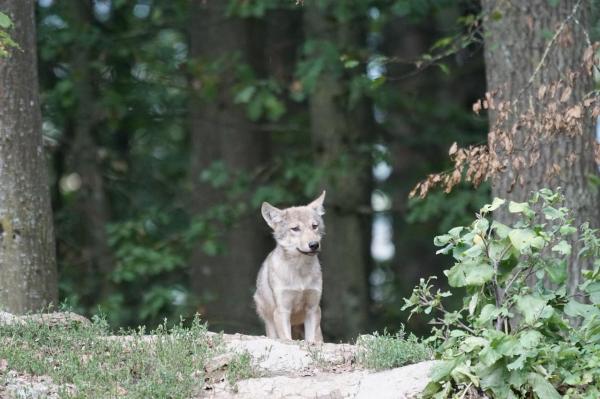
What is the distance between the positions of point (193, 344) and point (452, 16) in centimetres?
1564

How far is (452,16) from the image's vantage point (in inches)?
915

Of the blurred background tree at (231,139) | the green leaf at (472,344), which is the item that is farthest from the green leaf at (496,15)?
the green leaf at (472,344)

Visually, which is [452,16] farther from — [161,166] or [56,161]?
[56,161]

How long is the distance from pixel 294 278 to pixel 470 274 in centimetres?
396

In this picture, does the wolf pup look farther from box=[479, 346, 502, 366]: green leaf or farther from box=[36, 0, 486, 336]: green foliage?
box=[36, 0, 486, 336]: green foliage

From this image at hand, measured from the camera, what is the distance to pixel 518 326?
25.6 feet

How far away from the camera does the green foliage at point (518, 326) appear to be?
7500 millimetres

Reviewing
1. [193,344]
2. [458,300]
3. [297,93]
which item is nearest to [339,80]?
[297,93]

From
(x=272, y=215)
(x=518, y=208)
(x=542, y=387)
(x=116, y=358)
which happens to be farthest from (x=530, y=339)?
(x=272, y=215)

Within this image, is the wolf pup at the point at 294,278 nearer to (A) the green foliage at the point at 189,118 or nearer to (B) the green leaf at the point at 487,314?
(B) the green leaf at the point at 487,314

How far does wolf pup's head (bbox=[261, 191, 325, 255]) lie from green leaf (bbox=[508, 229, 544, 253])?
3904 mm

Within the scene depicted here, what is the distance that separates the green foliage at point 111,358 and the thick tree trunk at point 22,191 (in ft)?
4.14

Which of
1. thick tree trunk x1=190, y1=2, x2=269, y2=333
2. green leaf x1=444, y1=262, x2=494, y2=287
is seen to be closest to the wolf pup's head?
green leaf x1=444, y1=262, x2=494, y2=287

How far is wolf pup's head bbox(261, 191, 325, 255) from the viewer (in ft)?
37.9
